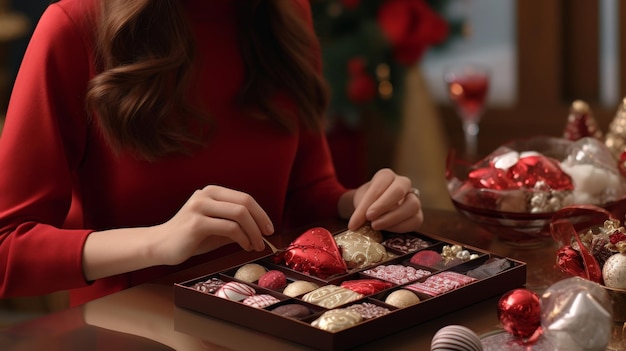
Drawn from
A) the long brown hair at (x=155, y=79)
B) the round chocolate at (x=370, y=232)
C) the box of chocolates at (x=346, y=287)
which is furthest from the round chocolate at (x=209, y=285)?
the long brown hair at (x=155, y=79)

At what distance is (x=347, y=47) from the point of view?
11.7ft

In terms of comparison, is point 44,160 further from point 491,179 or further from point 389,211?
point 491,179

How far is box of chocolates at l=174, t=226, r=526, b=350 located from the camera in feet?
3.52

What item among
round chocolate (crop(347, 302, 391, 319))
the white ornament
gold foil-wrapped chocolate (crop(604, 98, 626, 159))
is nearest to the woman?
round chocolate (crop(347, 302, 391, 319))

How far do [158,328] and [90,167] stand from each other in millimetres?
500

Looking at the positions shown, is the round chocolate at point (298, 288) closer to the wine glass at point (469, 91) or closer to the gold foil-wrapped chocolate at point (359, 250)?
the gold foil-wrapped chocolate at point (359, 250)

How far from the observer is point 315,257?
4.08 ft

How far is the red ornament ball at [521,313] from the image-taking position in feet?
3.50

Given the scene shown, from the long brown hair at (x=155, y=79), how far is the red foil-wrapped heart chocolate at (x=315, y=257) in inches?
14.1

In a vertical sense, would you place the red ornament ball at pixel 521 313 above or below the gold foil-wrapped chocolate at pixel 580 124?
below

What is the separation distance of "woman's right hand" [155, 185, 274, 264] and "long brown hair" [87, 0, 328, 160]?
0.26 meters

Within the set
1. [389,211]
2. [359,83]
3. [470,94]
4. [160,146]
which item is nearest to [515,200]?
[389,211]

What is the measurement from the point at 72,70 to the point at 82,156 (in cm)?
14

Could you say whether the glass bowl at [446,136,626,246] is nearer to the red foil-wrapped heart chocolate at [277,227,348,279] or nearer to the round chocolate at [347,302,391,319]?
the red foil-wrapped heart chocolate at [277,227,348,279]
